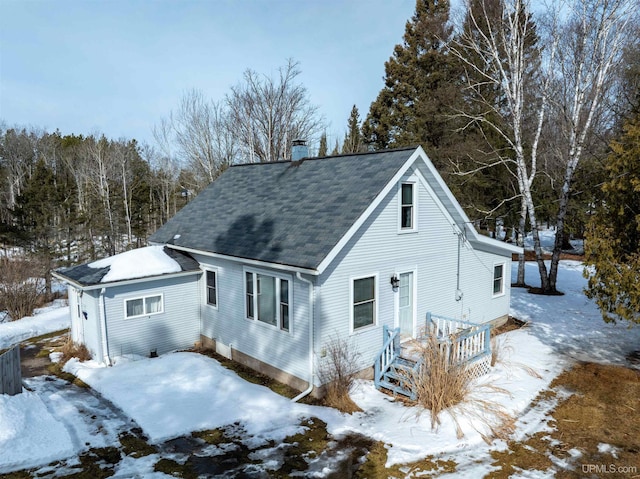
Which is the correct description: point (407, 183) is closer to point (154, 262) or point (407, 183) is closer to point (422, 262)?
point (422, 262)

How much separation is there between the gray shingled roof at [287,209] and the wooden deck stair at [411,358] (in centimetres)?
294

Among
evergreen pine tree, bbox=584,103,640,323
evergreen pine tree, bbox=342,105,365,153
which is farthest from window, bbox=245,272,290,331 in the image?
evergreen pine tree, bbox=342,105,365,153

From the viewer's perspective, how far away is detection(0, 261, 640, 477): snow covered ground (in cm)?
748

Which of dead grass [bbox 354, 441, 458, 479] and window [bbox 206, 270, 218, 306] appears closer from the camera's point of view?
dead grass [bbox 354, 441, 458, 479]

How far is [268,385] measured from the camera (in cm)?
1060

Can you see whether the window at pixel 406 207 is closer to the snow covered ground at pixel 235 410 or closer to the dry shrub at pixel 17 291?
the snow covered ground at pixel 235 410

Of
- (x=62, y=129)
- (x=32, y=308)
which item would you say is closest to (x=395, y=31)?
(x=32, y=308)

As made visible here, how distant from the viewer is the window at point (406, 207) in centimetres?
1142

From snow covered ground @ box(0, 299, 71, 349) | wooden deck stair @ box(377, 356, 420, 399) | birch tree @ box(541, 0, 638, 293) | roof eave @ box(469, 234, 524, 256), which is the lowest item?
snow covered ground @ box(0, 299, 71, 349)

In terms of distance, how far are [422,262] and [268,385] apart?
17.9 ft

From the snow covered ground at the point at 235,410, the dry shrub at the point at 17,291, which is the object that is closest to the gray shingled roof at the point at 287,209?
the snow covered ground at the point at 235,410

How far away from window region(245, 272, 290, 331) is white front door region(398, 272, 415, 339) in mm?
3286

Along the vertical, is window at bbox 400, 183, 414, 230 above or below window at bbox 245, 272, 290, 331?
above

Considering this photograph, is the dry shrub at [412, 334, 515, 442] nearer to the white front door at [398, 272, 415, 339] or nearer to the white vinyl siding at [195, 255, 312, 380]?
the white front door at [398, 272, 415, 339]
